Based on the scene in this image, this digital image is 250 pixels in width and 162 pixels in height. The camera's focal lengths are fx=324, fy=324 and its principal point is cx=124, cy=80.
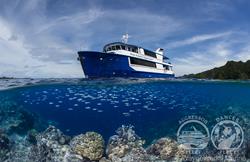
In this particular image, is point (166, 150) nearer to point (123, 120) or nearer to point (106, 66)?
point (123, 120)

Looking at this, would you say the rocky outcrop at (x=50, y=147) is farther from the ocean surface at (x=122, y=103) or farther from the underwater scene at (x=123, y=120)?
the ocean surface at (x=122, y=103)

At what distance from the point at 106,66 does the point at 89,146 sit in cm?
1202

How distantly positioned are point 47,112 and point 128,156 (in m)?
5.78

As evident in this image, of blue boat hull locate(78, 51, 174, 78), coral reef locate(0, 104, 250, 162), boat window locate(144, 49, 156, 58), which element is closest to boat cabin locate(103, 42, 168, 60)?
boat window locate(144, 49, 156, 58)

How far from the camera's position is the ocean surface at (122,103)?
48.7 feet

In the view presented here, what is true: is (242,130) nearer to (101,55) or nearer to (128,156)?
(128,156)

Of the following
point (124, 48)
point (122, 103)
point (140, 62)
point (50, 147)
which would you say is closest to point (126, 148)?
point (50, 147)

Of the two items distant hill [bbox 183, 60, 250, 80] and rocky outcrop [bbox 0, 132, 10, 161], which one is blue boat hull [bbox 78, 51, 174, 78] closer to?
distant hill [bbox 183, 60, 250, 80]

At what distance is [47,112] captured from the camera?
52.7 ft

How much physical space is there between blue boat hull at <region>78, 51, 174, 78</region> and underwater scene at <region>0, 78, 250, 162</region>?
491cm

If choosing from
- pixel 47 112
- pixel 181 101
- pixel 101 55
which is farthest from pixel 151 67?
pixel 47 112

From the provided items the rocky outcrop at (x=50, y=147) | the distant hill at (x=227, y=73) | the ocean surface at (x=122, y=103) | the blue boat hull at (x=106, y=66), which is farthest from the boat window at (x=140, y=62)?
the rocky outcrop at (x=50, y=147)

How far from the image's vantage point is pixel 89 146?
1190 cm

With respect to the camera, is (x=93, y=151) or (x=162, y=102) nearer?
(x=93, y=151)
